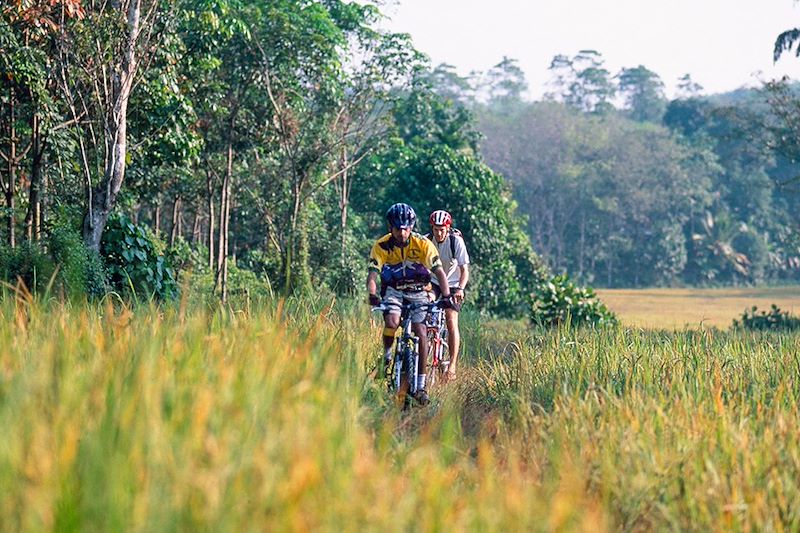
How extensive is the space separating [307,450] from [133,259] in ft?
36.2

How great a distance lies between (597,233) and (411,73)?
129 ft

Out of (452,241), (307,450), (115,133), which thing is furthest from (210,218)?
(307,450)

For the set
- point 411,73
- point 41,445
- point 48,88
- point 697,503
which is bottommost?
point 697,503

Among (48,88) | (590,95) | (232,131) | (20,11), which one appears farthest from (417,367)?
(590,95)

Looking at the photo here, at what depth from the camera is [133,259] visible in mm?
14234

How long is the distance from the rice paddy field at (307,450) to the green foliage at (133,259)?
23.2 feet

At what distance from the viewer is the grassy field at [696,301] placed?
42.0 m

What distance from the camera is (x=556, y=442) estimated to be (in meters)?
5.41

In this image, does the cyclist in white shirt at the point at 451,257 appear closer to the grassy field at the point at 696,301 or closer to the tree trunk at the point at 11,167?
the tree trunk at the point at 11,167

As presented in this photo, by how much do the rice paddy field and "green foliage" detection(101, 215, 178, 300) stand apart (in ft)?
23.2

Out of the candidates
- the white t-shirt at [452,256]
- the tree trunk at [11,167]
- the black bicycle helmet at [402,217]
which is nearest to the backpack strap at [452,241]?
the white t-shirt at [452,256]

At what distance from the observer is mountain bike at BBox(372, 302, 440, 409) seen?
26.1ft

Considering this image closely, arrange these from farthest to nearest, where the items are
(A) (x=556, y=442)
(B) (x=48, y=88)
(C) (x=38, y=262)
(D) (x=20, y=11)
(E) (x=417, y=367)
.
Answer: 1. (B) (x=48, y=88)
2. (D) (x=20, y=11)
3. (C) (x=38, y=262)
4. (E) (x=417, y=367)
5. (A) (x=556, y=442)

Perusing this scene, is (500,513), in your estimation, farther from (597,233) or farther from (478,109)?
(478,109)
